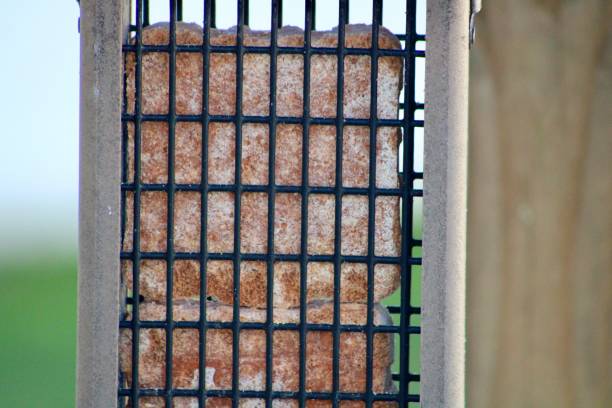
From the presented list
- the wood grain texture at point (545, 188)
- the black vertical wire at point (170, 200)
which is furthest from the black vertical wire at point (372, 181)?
the wood grain texture at point (545, 188)

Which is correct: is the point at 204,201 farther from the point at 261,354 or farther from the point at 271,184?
the point at 261,354

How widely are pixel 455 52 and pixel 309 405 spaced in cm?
51

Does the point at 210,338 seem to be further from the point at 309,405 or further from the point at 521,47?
the point at 521,47

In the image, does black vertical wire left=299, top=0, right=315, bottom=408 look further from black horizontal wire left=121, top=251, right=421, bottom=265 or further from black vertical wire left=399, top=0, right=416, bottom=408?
black vertical wire left=399, top=0, right=416, bottom=408

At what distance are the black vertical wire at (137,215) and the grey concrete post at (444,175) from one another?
366 millimetres

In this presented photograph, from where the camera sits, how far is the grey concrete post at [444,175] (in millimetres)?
1154

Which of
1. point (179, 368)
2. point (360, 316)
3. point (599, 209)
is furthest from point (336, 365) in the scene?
point (599, 209)

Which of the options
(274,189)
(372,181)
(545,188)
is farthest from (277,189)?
(545,188)

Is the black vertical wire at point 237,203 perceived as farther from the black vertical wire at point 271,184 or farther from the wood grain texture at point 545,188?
the wood grain texture at point 545,188

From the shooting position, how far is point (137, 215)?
1.20 metres

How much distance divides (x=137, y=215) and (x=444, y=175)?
0.39 metres

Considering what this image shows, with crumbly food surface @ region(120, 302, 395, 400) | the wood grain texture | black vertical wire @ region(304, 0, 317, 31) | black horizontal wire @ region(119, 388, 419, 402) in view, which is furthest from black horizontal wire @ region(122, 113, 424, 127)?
the wood grain texture

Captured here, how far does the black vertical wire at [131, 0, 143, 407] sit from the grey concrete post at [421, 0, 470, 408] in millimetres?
366

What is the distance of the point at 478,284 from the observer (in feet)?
5.80
